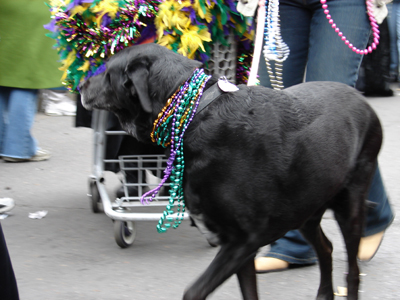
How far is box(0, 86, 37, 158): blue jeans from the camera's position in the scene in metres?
5.08

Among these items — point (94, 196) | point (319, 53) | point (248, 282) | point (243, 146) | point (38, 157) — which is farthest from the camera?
point (38, 157)

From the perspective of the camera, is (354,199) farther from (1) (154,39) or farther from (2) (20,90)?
(2) (20,90)

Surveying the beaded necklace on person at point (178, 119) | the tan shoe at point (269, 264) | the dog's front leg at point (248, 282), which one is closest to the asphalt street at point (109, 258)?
the tan shoe at point (269, 264)

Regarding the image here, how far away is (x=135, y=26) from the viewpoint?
2855mm

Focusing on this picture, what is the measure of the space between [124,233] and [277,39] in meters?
1.53

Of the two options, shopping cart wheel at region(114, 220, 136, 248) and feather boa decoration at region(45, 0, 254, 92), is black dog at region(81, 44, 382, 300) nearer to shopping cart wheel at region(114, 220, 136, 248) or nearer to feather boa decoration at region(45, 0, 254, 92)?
feather boa decoration at region(45, 0, 254, 92)

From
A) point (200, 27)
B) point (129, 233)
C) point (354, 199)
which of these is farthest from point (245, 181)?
point (129, 233)

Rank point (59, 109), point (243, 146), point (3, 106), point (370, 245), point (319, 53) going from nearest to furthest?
point (243, 146)
point (319, 53)
point (370, 245)
point (3, 106)
point (59, 109)

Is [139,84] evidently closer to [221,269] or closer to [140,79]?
[140,79]

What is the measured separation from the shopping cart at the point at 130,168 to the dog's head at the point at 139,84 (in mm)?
741

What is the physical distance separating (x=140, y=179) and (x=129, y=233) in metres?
0.42

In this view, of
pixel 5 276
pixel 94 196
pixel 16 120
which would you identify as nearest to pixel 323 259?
pixel 5 276

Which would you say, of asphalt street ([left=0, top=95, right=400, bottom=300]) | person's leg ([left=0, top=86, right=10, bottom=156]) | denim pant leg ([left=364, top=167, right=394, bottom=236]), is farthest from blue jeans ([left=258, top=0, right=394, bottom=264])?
person's leg ([left=0, top=86, right=10, bottom=156])

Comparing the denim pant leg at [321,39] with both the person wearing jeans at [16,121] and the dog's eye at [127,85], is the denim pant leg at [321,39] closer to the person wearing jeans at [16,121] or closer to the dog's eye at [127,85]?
the dog's eye at [127,85]
